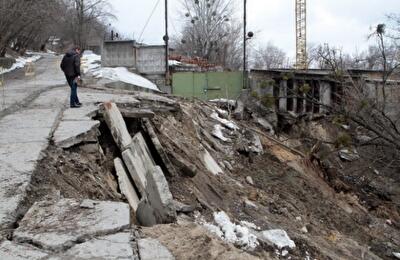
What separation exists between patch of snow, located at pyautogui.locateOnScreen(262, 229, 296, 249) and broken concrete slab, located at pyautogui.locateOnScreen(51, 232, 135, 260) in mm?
3522

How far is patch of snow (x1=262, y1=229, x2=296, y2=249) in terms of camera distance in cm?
697

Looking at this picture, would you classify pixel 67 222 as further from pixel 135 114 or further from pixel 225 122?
pixel 225 122

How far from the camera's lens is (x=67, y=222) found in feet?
13.8

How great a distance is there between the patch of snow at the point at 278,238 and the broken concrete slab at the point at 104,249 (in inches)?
139

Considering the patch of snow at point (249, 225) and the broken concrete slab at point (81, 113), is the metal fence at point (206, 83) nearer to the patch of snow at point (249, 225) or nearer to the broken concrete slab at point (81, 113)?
the broken concrete slab at point (81, 113)

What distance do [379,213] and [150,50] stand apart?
15.8 m

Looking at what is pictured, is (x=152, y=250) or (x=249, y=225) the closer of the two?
(x=152, y=250)

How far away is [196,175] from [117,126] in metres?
2.02

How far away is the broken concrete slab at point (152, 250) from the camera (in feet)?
11.9

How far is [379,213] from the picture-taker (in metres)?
14.4

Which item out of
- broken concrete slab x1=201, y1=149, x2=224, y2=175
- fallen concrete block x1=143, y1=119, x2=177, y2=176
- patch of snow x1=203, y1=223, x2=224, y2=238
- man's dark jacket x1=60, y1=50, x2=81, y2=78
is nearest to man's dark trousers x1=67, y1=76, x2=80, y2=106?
man's dark jacket x1=60, y1=50, x2=81, y2=78

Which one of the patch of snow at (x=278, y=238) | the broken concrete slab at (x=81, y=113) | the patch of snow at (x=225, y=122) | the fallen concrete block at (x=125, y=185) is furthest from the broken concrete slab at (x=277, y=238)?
the patch of snow at (x=225, y=122)

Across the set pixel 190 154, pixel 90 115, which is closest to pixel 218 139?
pixel 190 154

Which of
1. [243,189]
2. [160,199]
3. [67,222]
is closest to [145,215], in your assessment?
[160,199]
